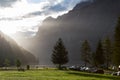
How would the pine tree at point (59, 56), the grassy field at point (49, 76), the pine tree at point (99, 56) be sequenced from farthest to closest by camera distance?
the pine tree at point (99, 56)
the pine tree at point (59, 56)
the grassy field at point (49, 76)

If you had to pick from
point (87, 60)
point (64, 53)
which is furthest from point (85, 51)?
point (64, 53)

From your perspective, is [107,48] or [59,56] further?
[107,48]

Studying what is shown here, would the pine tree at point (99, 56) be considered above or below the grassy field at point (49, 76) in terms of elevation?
above

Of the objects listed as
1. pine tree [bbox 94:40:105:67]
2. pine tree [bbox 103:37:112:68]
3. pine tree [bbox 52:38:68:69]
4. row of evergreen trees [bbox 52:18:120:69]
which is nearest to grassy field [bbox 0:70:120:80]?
row of evergreen trees [bbox 52:18:120:69]

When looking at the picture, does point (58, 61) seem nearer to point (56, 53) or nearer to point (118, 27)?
point (56, 53)

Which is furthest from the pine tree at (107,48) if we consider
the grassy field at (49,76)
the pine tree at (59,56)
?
the grassy field at (49,76)

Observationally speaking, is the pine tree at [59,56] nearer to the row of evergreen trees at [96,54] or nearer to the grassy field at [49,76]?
the row of evergreen trees at [96,54]

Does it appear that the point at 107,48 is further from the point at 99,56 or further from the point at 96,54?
the point at 96,54

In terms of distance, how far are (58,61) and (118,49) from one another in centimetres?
2971

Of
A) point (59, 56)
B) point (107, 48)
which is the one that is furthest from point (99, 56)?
point (59, 56)

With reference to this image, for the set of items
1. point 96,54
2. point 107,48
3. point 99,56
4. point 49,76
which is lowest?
point 49,76

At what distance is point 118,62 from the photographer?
314 feet

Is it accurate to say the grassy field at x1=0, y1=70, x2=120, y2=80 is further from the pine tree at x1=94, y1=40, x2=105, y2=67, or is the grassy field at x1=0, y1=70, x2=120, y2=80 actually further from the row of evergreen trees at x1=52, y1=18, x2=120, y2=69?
the pine tree at x1=94, y1=40, x2=105, y2=67

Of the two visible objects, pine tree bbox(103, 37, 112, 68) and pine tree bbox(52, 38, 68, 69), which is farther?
pine tree bbox(103, 37, 112, 68)
